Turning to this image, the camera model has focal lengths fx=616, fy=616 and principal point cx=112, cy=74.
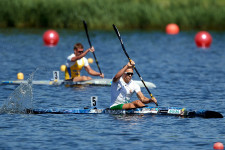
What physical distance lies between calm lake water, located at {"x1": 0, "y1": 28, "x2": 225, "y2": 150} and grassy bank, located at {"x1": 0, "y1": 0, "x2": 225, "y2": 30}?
9.86ft

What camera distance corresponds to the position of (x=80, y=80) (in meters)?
21.8

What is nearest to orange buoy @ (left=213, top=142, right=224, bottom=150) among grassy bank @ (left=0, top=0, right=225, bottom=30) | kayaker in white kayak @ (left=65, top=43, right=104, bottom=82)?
kayaker in white kayak @ (left=65, top=43, right=104, bottom=82)

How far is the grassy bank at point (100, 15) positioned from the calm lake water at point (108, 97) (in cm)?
300

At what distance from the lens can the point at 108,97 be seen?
19656mm

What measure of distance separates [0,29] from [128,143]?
110 ft

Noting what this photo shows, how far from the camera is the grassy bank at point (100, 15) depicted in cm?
4488

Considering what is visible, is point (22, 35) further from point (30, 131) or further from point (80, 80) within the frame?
point (30, 131)

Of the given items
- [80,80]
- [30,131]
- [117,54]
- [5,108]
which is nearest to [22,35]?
[117,54]

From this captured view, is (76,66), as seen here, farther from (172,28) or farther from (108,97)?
(172,28)

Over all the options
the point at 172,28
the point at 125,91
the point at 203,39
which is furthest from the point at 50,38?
the point at 125,91

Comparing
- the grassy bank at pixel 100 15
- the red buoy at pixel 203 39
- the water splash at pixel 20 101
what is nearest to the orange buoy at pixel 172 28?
the grassy bank at pixel 100 15

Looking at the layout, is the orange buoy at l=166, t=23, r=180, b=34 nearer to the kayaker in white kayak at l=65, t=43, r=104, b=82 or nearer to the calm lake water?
the calm lake water

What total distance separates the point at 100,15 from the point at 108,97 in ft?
85.1

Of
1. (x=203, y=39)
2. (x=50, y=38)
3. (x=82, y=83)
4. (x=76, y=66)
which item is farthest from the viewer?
(x=50, y=38)
